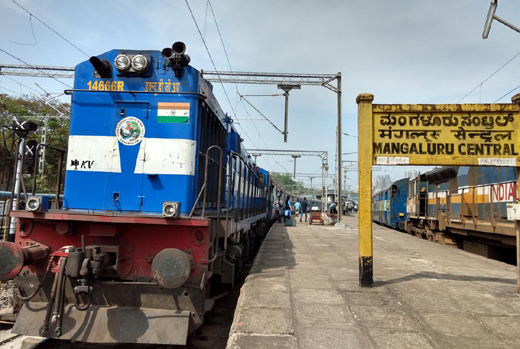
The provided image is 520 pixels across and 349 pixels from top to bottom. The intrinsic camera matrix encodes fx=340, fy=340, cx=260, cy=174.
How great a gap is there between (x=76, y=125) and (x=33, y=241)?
5.01 ft

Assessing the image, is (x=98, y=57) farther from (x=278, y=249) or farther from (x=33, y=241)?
(x=278, y=249)

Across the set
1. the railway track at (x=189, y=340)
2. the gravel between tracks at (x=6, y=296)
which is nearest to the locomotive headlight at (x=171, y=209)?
the railway track at (x=189, y=340)

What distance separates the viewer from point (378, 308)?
4.04 m

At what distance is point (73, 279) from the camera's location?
3.72m

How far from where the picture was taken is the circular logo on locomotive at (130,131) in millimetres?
4410

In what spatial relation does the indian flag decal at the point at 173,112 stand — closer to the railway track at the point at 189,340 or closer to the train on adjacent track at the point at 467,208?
the railway track at the point at 189,340

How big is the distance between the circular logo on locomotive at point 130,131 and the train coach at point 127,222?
1 cm

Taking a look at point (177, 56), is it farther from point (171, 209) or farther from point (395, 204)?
point (395, 204)

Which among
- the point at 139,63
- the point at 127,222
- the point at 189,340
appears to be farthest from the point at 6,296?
the point at 139,63

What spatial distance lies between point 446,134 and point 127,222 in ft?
14.9

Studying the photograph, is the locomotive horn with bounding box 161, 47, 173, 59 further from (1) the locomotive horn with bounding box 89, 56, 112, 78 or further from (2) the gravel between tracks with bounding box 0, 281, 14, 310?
(2) the gravel between tracks with bounding box 0, 281, 14, 310

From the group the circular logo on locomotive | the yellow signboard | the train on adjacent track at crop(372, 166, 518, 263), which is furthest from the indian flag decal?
the train on adjacent track at crop(372, 166, 518, 263)

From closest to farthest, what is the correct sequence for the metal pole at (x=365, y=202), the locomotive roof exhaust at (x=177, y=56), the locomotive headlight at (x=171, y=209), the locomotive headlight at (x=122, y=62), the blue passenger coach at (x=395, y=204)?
the locomotive headlight at (x=171, y=209), the locomotive roof exhaust at (x=177, y=56), the locomotive headlight at (x=122, y=62), the metal pole at (x=365, y=202), the blue passenger coach at (x=395, y=204)

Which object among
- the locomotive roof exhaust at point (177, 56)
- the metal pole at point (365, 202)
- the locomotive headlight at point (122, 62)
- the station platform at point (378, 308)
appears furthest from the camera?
the metal pole at point (365, 202)
